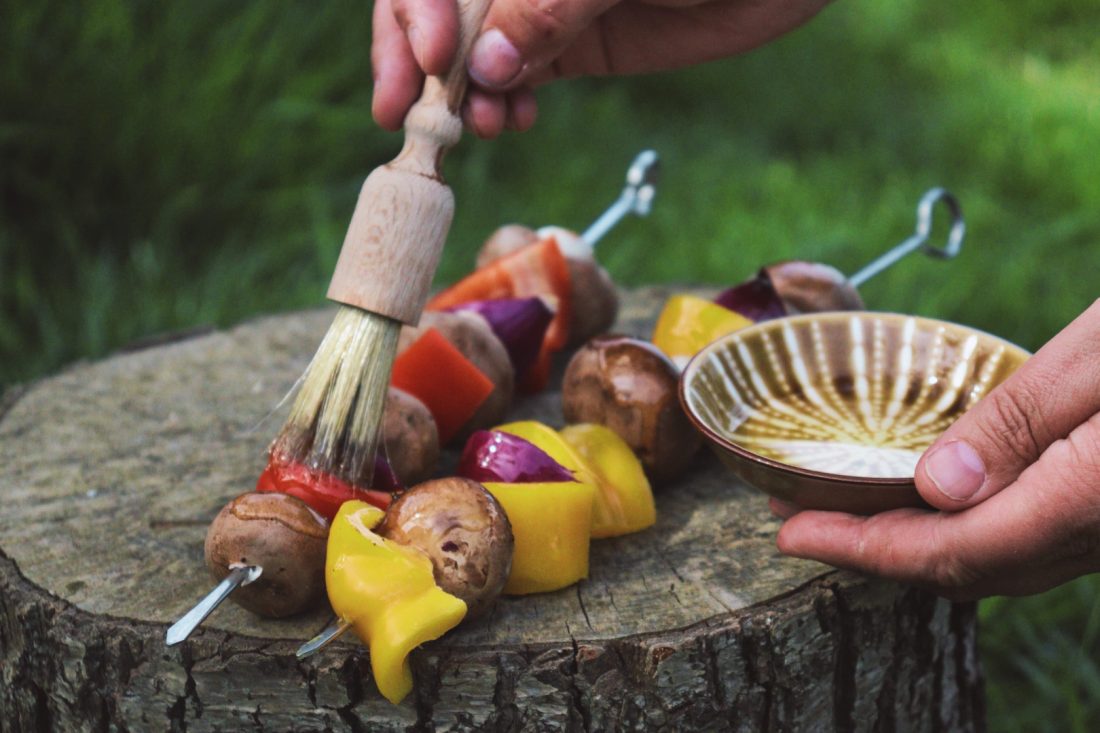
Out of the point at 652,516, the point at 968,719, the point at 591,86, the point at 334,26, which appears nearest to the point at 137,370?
the point at 652,516

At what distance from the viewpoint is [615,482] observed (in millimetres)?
1823

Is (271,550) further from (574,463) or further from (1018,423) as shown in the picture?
(1018,423)

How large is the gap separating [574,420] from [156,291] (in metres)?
2.38

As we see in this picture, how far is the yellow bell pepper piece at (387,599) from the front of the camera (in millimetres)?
1411

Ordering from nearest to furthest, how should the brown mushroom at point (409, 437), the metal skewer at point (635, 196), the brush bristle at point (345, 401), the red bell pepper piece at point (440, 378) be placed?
the brush bristle at point (345, 401)
the brown mushroom at point (409, 437)
the red bell pepper piece at point (440, 378)
the metal skewer at point (635, 196)

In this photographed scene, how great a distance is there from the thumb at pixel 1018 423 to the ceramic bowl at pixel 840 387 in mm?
207

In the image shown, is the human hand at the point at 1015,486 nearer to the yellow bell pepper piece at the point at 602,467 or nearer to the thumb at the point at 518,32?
the yellow bell pepper piece at the point at 602,467

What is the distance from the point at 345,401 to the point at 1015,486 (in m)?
1.01

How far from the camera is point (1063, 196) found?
543 centimetres

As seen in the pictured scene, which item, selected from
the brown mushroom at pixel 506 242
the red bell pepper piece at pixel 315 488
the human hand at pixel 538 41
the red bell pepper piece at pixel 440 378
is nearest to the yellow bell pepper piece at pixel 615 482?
the red bell pepper piece at pixel 440 378

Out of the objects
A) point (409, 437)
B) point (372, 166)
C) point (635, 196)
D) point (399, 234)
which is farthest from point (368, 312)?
point (372, 166)

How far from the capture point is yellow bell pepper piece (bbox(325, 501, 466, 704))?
141 centimetres

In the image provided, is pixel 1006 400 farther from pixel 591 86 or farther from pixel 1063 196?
pixel 591 86

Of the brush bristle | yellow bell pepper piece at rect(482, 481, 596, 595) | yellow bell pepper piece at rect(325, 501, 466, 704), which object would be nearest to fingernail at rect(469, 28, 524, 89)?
the brush bristle
